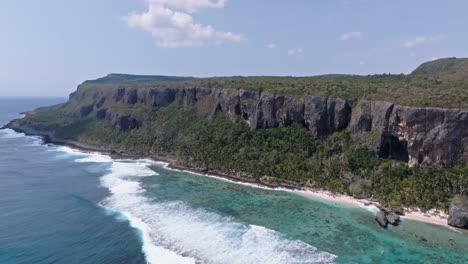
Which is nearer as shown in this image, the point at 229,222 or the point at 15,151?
the point at 229,222

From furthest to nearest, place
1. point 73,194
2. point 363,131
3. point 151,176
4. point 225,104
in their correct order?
1. point 225,104
2. point 151,176
3. point 363,131
4. point 73,194

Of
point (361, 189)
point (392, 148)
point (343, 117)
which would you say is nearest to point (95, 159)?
point (343, 117)

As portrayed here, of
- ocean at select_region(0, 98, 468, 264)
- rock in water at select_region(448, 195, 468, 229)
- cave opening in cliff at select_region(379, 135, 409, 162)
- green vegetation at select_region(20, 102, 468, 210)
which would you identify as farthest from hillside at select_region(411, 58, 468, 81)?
ocean at select_region(0, 98, 468, 264)

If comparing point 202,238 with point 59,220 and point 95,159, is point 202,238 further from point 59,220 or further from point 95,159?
point 95,159

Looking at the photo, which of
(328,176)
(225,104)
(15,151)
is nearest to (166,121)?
(225,104)

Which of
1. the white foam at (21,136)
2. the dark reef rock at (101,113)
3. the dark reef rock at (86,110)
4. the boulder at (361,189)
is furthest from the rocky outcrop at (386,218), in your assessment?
the dark reef rock at (86,110)

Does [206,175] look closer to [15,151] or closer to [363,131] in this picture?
[363,131]

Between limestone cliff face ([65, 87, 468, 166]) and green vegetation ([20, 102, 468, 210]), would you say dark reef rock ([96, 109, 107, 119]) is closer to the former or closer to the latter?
green vegetation ([20, 102, 468, 210])
